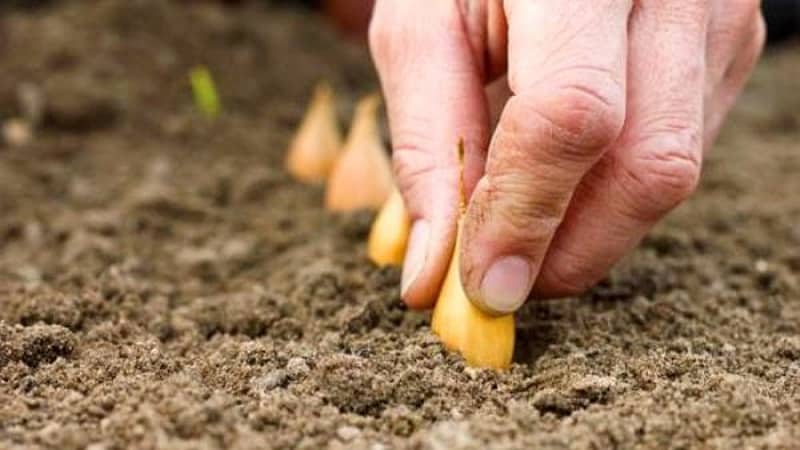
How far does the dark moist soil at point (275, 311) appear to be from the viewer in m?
0.81

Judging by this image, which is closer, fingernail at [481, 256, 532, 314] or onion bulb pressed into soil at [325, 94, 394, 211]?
fingernail at [481, 256, 532, 314]

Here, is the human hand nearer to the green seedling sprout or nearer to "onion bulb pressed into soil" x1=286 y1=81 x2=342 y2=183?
"onion bulb pressed into soil" x1=286 y1=81 x2=342 y2=183

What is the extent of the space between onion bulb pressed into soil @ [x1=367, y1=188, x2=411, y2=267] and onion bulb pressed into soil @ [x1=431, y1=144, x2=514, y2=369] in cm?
20

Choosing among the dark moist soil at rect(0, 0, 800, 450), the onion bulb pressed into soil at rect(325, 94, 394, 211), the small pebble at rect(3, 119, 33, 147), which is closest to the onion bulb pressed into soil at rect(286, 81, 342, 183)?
the dark moist soil at rect(0, 0, 800, 450)

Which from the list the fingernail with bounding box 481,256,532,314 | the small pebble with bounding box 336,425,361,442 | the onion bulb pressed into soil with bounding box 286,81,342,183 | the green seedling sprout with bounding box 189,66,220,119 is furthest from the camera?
the green seedling sprout with bounding box 189,66,220,119

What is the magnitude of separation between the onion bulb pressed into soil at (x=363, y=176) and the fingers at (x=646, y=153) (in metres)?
0.46

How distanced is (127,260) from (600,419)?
2.09 feet

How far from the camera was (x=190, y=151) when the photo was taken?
68.9 inches

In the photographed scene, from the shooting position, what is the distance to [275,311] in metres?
1.08

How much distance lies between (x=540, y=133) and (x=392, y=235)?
341mm

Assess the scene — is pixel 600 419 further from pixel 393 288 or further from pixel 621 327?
pixel 393 288

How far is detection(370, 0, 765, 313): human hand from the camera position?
881 millimetres

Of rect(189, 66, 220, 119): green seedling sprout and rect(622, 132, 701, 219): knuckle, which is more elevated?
rect(622, 132, 701, 219): knuckle

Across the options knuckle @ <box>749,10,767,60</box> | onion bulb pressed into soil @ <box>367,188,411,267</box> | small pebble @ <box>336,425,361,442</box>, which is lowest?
onion bulb pressed into soil @ <box>367,188,411,267</box>
